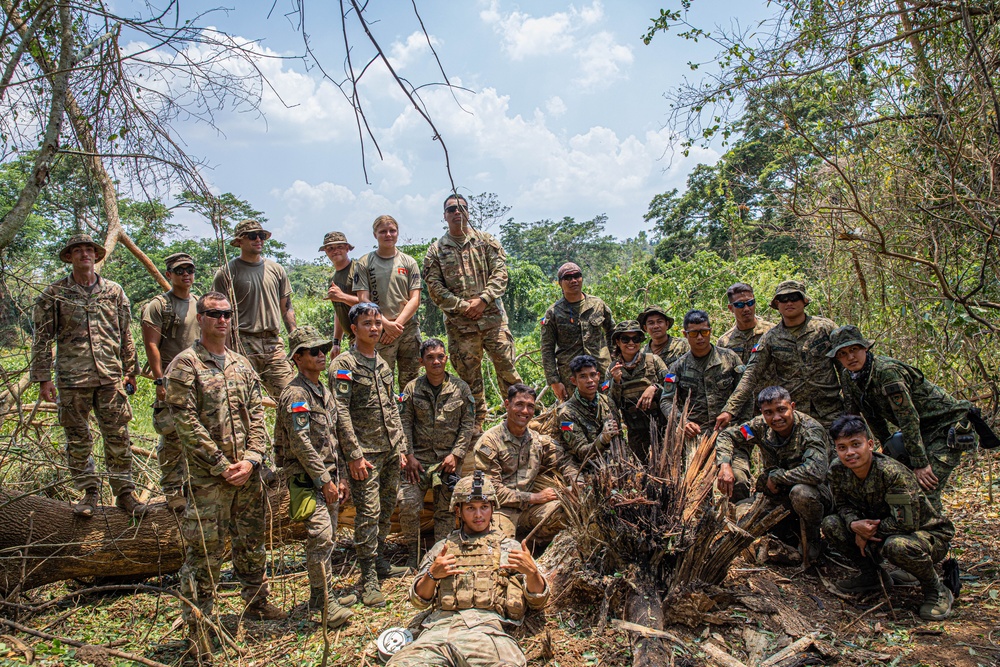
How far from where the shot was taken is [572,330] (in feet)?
22.1

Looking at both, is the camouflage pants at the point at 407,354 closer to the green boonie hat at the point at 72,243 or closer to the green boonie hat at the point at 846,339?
the green boonie hat at the point at 72,243

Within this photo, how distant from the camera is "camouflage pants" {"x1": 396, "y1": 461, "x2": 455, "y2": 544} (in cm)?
577

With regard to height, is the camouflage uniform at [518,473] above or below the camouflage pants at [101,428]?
below

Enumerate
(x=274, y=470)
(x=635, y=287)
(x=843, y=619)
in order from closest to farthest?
(x=843, y=619) < (x=274, y=470) < (x=635, y=287)

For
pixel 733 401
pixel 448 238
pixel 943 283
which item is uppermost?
pixel 448 238

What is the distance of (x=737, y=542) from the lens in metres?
4.61

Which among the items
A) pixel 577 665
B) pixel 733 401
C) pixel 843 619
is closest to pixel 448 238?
pixel 733 401

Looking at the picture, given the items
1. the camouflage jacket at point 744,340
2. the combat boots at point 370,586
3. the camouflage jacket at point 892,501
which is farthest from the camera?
the camouflage jacket at point 744,340

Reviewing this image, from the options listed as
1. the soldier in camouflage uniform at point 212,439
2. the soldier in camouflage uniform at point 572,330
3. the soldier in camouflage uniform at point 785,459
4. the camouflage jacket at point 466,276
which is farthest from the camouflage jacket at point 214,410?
the soldier in camouflage uniform at point 785,459

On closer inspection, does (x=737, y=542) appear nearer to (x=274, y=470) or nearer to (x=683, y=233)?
(x=274, y=470)

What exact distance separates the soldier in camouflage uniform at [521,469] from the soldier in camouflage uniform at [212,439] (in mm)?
1892

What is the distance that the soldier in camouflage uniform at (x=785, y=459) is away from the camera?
5.04 metres

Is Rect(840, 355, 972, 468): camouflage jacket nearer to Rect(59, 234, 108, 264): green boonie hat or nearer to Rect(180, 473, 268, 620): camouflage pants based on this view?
Rect(180, 473, 268, 620): camouflage pants

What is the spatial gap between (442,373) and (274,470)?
1.71m
